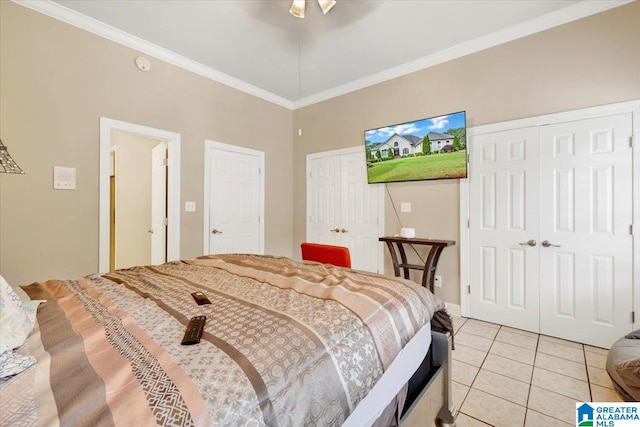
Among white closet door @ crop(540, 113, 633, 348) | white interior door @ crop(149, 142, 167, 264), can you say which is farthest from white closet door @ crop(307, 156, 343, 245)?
white closet door @ crop(540, 113, 633, 348)

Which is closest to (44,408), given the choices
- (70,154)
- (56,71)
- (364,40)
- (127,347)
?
(127,347)

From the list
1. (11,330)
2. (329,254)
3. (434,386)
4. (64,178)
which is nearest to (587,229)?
(434,386)

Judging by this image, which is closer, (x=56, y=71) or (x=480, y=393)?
(x=480, y=393)

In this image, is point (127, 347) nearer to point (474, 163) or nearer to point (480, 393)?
point (480, 393)

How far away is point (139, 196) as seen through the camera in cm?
404

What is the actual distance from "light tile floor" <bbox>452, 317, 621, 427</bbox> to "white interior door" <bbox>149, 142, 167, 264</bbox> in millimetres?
3282

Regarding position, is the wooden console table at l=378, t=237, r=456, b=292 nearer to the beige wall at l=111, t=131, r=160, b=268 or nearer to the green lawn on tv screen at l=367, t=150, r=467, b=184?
the green lawn on tv screen at l=367, t=150, r=467, b=184

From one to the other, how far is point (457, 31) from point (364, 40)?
0.95 meters

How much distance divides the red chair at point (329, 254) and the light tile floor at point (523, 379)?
3.91ft

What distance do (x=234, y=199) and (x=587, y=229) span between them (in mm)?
3934

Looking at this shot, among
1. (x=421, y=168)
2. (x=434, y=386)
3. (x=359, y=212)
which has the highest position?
(x=421, y=168)

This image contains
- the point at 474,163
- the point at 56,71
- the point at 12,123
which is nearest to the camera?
the point at 12,123

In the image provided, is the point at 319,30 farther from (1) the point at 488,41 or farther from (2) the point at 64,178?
(2) the point at 64,178

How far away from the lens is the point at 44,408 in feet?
1.80
